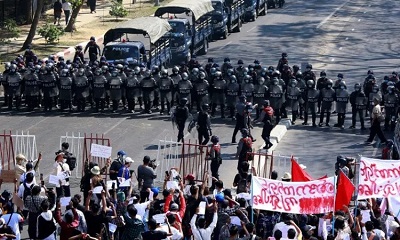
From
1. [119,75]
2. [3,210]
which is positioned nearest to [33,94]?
[119,75]

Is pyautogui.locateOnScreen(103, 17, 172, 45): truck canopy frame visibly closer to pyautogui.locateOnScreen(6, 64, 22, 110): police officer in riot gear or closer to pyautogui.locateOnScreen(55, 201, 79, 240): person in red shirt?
pyautogui.locateOnScreen(6, 64, 22, 110): police officer in riot gear

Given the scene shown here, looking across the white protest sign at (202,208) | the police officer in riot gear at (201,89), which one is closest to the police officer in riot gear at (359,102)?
the police officer in riot gear at (201,89)

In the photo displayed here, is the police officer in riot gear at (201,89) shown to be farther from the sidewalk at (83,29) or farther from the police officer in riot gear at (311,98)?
the sidewalk at (83,29)

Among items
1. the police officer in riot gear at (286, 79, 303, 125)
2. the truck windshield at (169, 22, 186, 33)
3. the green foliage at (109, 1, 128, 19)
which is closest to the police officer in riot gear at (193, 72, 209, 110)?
the police officer in riot gear at (286, 79, 303, 125)

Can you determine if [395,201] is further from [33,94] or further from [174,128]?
[33,94]

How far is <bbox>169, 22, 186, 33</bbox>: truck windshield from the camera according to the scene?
3978 centimetres

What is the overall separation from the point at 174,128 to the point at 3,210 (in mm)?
11910

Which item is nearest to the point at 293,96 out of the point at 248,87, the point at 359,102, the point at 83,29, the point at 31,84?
the point at 248,87

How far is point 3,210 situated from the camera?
19406 mm

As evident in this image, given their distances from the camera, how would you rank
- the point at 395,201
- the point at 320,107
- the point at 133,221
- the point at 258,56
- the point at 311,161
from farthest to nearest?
the point at 258,56 → the point at 320,107 → the point at 311,161 → the point at 395,201 → the point at 133,221

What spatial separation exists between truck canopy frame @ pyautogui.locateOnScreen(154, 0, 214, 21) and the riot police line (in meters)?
8.53

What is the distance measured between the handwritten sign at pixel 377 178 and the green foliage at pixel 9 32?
90.5ft

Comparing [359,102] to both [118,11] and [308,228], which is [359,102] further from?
[118,11]

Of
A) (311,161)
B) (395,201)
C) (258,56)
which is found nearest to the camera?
(395,201)
